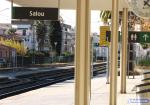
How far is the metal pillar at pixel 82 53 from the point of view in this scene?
714 cm

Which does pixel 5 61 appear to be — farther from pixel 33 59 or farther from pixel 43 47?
pixel 43 47

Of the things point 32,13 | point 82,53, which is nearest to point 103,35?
point 32,13

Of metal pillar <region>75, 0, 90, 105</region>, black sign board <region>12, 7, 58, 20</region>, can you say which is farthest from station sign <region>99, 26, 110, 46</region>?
metal pillar <region>75, 0, 90, 105</region>

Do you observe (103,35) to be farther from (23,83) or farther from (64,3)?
(23,83)

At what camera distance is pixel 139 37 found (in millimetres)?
16156

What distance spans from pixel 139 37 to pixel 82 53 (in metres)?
9.21

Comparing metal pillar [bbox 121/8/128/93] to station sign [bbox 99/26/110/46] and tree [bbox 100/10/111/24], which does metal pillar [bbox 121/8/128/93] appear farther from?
tree [bbox 100/10/111/24]

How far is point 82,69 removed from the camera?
288 inches

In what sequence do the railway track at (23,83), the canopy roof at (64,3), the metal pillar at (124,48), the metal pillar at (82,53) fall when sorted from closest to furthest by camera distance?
the metal pillar at (82,53)
the canopy roof at (64,3)
the metal pillar at (124,48)
the railway track at (23,83)

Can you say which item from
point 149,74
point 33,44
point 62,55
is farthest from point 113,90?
point 62,55

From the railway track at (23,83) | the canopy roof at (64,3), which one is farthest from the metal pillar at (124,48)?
Answer: the railway track at (23,83)

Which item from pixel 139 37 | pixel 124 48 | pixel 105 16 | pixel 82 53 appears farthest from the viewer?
pixel 105 16

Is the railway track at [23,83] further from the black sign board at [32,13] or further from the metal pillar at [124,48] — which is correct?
the black sign board at [32,13]

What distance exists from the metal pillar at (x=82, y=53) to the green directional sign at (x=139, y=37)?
8.69 m
